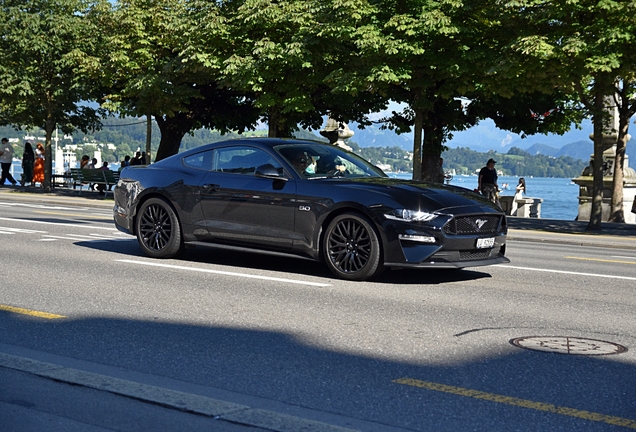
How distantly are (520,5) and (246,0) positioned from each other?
11.9 m

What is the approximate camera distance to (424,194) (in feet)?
32.3

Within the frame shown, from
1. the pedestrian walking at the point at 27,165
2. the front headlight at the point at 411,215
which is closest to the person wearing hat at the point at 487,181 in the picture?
the front headlight at the point at 411,215

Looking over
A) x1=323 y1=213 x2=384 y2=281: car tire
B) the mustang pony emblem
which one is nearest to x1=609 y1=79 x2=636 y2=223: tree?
the mustang pony emblem

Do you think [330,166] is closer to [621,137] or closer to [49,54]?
[621,137]

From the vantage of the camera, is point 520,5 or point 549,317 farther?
point 520,5

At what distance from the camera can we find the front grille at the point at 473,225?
9688 millimetres

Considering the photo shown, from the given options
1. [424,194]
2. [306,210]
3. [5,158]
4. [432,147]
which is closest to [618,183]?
[432,147]

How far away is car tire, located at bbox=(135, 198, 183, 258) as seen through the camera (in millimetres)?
11594

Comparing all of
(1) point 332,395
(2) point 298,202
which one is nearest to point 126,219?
(2) point 298,202

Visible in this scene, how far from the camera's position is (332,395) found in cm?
529

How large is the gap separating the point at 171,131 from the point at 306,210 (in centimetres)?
3496

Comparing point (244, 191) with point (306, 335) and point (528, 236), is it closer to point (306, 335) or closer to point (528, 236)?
point (306, 335)

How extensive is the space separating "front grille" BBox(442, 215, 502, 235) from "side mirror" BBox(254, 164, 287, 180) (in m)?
1.97

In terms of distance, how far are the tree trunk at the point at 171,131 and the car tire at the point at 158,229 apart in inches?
1261
